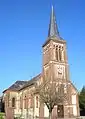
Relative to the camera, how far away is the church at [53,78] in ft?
150

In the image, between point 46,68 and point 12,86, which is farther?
point 12,86

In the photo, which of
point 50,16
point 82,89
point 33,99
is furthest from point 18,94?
point 50,16

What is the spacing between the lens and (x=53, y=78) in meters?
46.4

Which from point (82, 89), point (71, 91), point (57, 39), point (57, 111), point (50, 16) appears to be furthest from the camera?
point (82, 89)

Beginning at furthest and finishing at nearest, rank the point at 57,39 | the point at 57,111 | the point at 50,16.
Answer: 1. the point at 50,16
2. the point at 57,39
3. the point at 57,111

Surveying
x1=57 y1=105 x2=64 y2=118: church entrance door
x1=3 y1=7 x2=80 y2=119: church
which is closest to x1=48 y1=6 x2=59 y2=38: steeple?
x1=3 y1=7 x2=80 y2=119: church

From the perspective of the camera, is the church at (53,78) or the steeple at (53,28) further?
the steeple at (53,28)

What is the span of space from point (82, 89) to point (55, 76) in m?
18.6

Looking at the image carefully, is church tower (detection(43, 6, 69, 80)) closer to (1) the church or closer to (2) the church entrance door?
(1) the church

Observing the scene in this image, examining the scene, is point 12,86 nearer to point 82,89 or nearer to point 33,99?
point 33,99

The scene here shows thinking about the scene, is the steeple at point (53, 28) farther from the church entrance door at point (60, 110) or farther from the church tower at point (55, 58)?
the church entrance door at point (60, 110)

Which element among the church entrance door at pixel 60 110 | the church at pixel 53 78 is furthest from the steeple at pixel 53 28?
the church entrance door at pixel 60 110

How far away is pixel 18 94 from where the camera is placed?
58875mm

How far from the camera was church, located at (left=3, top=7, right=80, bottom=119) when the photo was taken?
4579cm
